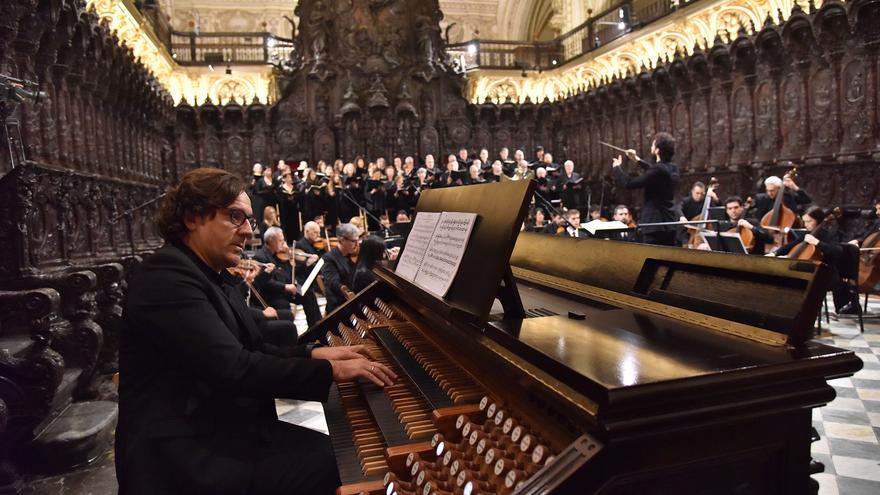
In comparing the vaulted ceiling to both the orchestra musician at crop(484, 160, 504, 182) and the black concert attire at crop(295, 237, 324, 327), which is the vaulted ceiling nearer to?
the orchestra musician at crop(484, 160, 504, 182)

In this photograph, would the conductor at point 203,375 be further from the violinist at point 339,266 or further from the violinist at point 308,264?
the violinist at point 308,264

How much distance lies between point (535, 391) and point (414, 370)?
0.75 meters

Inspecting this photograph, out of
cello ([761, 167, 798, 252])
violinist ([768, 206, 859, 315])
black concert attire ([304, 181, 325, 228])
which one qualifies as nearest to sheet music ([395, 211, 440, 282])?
violinist ([768, 206, 859, 315])

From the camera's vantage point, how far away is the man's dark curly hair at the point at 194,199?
1.89 metres

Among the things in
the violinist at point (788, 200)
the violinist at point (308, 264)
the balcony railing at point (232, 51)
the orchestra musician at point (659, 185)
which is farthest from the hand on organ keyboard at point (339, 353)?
the balcony railing at point (232, 51)

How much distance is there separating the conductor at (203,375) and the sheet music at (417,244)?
474 millimetres

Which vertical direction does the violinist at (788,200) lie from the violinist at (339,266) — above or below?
above

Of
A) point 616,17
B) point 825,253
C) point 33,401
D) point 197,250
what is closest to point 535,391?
point 197,250

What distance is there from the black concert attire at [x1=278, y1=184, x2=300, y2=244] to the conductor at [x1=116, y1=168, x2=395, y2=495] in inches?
422

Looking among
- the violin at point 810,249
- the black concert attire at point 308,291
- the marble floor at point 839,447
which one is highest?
the violin at point 810,249

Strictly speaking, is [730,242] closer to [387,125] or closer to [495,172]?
[495,172]

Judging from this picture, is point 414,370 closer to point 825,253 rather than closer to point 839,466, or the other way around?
point 839,466

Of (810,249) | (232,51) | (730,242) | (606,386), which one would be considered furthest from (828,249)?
(232,51)

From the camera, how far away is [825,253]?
5703 mm
